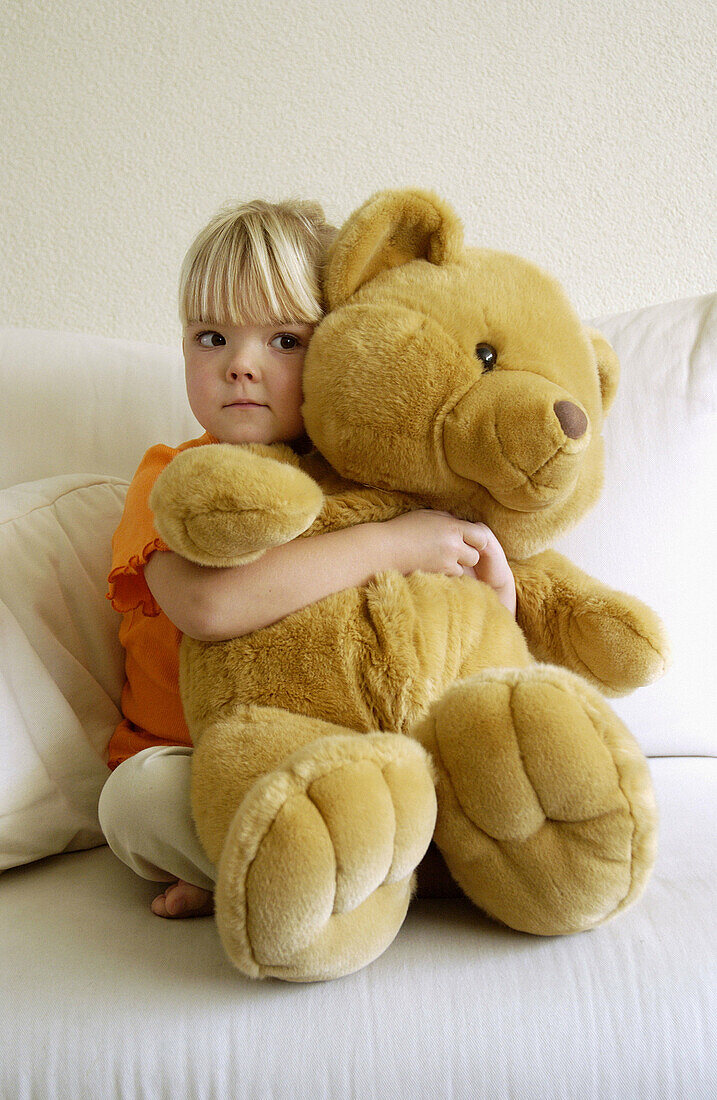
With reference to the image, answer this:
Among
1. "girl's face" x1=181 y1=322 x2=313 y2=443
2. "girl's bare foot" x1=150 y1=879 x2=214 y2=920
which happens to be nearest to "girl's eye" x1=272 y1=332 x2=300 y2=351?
"girl's face" x1=181 y1=322 x2=313 y2=443

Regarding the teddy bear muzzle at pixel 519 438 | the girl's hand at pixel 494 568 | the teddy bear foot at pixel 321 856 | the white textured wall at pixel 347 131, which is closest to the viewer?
the teddy bear foot at pixel 321 856

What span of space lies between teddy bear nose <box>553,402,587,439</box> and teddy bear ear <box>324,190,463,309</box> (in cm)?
20

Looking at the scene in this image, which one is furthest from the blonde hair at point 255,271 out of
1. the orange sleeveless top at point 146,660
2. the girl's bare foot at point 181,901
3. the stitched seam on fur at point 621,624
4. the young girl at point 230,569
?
the girl's bare foot at point 181,901

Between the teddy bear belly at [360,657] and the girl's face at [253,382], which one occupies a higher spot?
the girl's face at [253,382]

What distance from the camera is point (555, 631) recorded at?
3.05ft

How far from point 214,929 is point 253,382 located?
0.51 m

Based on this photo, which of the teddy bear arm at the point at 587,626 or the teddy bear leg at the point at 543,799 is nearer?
the teddy bear leg at the point at 543,799

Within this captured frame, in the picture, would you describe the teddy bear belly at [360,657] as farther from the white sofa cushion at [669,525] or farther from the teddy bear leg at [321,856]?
the white sofa cushion at [669,525]

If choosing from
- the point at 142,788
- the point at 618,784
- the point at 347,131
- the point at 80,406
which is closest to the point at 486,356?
the point at 618,784

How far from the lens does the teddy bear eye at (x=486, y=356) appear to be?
800mm

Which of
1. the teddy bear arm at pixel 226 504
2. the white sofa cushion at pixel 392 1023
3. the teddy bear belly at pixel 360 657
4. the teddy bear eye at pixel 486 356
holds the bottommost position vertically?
the white sofa cushion at pixel 392 1023

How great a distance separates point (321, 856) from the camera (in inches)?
22.9

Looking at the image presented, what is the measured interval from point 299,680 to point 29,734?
344mm

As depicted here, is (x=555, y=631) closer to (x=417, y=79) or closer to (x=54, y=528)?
(x=54, y=528)
